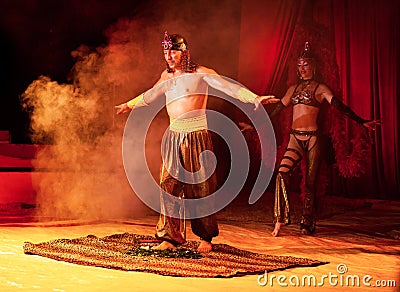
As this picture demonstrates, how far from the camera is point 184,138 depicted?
17.5ft

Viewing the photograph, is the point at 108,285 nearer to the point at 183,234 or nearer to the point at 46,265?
the point at 46,265

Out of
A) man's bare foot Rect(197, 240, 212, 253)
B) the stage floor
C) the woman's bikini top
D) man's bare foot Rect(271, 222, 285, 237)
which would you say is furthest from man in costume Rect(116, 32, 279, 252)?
the woman's bikini top

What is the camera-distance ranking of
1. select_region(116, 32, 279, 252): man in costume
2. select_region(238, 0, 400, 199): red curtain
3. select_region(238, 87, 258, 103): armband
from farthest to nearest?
select_region(238, 0, 400, 199): red curtain
select_region(116, 32, 279, 252): man in costume
select_region(238, 87, 258, 103): armband

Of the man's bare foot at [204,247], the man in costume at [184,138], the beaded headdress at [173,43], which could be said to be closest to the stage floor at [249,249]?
the man's bare foot at [204,247]

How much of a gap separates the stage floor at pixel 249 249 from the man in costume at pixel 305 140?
0.22m

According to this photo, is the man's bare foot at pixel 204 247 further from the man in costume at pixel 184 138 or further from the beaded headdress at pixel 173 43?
the beaded headdress at pixel 173 43

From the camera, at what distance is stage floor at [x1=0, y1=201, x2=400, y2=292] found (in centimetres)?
425

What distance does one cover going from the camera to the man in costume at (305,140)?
21.5ft

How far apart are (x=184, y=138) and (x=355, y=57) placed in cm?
451

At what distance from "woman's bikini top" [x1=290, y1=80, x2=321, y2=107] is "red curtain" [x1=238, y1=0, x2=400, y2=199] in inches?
89.3

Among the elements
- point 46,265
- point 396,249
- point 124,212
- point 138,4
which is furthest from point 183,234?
point 138,4

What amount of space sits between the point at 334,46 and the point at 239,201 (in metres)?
2.37

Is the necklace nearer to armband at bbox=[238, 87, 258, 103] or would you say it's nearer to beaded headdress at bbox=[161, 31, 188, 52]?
armband at bbox=[238, 87, 258, 103]

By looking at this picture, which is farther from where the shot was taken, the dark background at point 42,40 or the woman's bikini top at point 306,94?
the dark background at point 42,40
